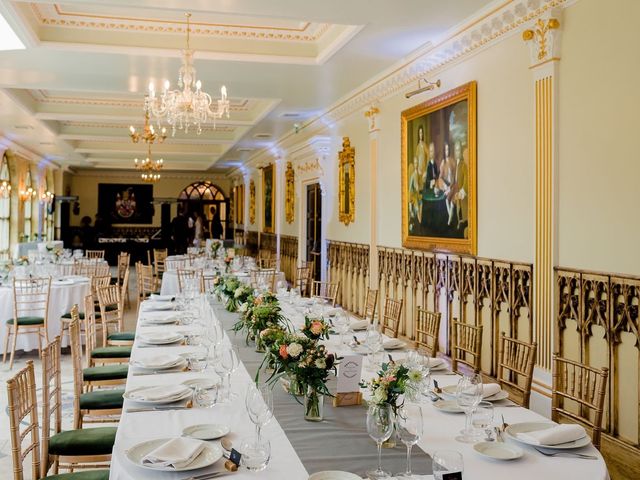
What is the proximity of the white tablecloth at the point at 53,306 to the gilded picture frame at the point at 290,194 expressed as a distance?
6169 mm

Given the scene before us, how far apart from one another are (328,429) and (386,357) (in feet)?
4.13

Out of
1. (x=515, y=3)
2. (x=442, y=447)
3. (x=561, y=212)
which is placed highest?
(x=515, y=3)

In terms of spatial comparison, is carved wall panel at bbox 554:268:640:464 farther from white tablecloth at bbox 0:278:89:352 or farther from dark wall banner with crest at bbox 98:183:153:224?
dark wall banner with crest at bbox 98:183:153:224

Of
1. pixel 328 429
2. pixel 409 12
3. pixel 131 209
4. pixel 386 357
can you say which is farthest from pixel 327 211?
pixel 131 209

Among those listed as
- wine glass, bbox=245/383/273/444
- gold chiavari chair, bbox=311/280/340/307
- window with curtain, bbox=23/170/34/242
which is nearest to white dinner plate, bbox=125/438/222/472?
wine glass, bbox=245/383/273/444

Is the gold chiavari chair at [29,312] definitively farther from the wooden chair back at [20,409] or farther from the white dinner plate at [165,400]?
the white dinner plate at [165,400]

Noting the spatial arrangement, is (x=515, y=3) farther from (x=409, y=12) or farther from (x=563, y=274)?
(x=563, y=274)

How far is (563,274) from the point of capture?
4520 millimetres

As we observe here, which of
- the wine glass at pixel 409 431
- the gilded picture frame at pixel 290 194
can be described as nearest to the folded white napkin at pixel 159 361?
the wine glass at pixel 409 431

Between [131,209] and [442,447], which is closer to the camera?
[442,447]

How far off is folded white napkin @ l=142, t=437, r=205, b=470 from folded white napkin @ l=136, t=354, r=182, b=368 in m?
1.24

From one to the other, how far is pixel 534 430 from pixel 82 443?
2.31m

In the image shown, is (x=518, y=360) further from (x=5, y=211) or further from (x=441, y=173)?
(x=5, y=211)

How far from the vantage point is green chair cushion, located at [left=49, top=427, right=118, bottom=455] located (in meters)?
3.07
